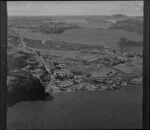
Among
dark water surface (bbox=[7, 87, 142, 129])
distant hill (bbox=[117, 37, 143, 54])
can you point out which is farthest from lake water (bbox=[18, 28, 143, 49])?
dark water surface (bbox=[7, 87, 142, 129])

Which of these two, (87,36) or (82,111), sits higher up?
(87,36)

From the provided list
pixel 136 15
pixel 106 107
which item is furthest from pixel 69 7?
pixel 106 107

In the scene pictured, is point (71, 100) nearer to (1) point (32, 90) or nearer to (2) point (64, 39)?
(1) point (32, 90)

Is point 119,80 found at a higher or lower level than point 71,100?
higher

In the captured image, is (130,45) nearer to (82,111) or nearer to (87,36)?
(87,36)

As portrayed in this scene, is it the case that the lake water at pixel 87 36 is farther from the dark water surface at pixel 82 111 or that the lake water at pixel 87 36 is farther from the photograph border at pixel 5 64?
the dark water surface at pixel 82 111

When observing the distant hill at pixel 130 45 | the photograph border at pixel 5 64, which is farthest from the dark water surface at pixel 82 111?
the distant hill at pixel 130 45

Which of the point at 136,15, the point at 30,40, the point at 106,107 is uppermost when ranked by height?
the point at 136,15

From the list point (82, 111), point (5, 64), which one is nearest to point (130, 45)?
point (82, 111)
